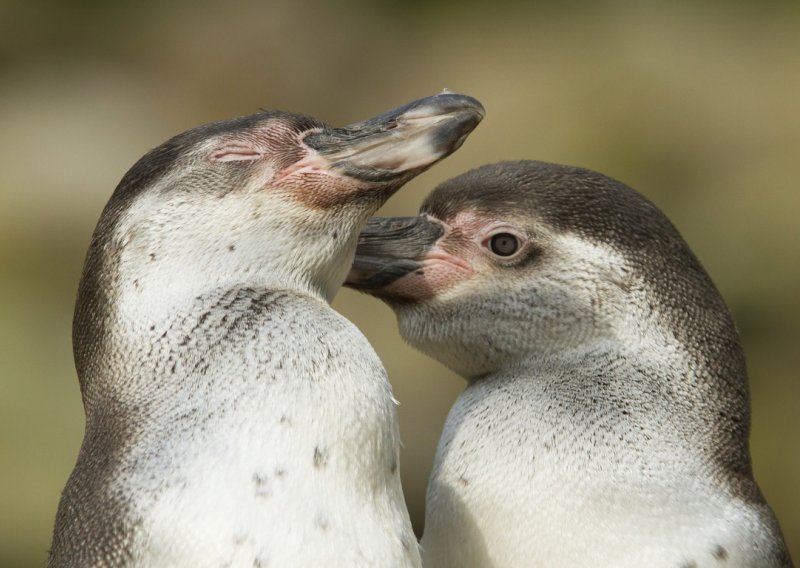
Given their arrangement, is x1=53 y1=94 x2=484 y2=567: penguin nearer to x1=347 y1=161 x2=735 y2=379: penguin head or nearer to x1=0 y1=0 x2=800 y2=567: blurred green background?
x1=347 y1=161 x2=735 y2=379: penguin head

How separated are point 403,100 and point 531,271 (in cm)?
513

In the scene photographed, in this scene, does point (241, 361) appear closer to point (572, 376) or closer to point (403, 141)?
point (403, 141)

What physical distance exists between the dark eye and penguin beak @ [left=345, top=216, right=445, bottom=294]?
176 mm

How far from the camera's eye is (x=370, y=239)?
3.06 meters

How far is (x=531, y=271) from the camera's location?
2904mm

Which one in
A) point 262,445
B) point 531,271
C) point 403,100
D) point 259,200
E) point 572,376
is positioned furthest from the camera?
point 403,100

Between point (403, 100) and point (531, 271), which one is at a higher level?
point (403, 100)

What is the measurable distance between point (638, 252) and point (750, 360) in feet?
14.3

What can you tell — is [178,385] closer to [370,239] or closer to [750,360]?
[370,239]

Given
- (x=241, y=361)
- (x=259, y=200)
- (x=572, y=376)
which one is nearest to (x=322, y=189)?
(x=259, y=200)

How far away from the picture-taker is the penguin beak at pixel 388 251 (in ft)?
9.93

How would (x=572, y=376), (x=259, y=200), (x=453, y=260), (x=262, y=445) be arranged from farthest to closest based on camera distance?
(x=453, y=260) → (x=572, y=376) → (x=259, y=200) → (x=262, y=445)

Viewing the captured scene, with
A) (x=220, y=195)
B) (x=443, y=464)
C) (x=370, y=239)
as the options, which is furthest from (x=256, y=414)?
(x=370, y=239)

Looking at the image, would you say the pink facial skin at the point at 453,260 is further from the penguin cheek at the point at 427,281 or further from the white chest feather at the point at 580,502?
the white chest feather at the point at 580,502
